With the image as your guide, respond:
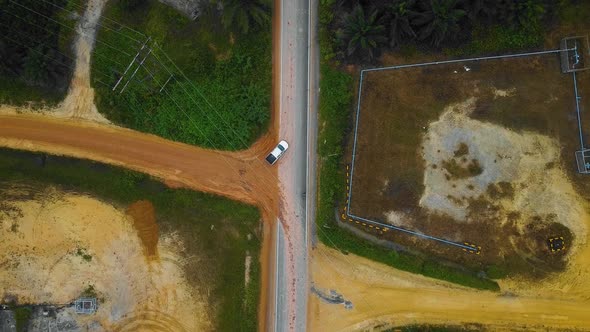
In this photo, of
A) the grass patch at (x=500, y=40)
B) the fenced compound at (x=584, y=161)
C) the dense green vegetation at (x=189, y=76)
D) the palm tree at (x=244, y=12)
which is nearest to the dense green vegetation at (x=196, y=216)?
the dense green vegetation at (x=189, y=76)

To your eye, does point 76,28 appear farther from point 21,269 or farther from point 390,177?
point 390,177

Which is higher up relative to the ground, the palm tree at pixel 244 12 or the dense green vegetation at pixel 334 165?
the palm tree at pixel 244 12

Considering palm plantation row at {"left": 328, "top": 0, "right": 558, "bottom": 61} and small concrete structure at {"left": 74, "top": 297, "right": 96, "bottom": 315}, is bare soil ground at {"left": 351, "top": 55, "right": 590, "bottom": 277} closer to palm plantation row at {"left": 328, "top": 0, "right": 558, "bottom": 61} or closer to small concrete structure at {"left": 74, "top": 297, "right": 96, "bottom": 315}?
palm plantation row at {"left": 328, "top": 0, "right": 558, "bottom": 61}

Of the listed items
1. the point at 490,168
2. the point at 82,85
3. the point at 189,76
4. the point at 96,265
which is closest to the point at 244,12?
the point at 189,76

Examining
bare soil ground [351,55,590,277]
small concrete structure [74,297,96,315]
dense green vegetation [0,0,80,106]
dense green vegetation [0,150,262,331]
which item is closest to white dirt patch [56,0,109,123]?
dense green vegetation [0,0,80,106]

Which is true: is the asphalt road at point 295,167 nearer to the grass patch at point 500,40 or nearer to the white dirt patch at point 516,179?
the white dirt patch at point 516,179

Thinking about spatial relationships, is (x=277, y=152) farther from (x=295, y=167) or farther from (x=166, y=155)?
(x=166, y=155)
